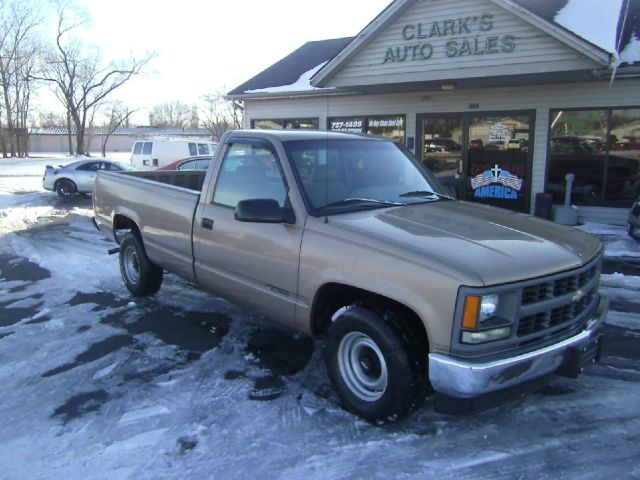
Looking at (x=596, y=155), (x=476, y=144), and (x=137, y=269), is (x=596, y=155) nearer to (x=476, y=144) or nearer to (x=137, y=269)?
(x=476, y=144)

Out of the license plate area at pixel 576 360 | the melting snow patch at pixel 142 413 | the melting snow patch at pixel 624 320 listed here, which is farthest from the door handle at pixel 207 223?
the melting snow patch at pixel 624 320

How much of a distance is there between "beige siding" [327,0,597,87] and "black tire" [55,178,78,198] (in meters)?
10.2

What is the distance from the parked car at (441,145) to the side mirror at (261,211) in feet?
33.6

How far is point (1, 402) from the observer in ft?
12.2

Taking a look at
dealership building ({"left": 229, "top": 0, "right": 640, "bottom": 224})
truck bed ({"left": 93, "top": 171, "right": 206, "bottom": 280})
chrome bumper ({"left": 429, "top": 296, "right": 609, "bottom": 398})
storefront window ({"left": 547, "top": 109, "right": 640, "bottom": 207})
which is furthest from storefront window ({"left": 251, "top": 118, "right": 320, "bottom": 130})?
chrome bumper ({"left": 429, "top": 296, "right": 609, "bottom": 398})

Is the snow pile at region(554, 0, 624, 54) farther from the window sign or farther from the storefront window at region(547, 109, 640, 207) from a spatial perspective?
the window sign

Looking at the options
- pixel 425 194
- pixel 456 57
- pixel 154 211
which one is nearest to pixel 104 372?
pixel 154 211

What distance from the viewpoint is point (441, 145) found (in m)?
13.3

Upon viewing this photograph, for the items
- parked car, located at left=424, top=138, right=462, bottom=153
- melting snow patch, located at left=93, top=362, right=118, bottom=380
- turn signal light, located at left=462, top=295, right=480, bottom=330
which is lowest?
melting snow patch, located at left=93, top=362, right=118, bottom=380

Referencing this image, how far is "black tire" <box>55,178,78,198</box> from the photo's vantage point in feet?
57.7

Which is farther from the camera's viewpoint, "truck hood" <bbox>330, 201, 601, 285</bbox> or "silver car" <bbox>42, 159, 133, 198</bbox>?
"silver car" <bbox>42, 159, 133, 198</bbox>

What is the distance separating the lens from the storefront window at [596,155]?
10961 millimetres

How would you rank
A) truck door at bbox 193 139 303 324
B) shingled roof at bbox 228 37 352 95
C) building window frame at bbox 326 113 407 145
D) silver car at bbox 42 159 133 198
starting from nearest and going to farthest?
truck door at bbox 193 139 303 324 → building window frame at bbox 326 113 407 145 → shingled roof at bbox 228 37 352 95 → silver car at bbox 42 159 133 198

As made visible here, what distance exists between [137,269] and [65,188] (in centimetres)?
1349
